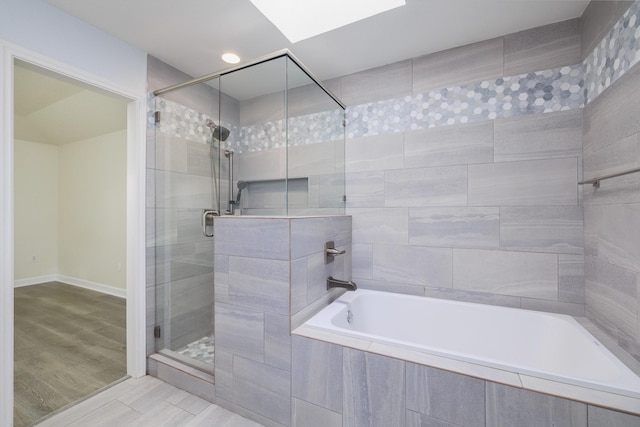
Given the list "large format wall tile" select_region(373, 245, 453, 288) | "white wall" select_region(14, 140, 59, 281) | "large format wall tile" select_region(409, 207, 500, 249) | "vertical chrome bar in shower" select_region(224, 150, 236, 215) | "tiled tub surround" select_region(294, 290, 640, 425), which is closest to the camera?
"tiled tub surround" select_region(294, 290, 640, 425)

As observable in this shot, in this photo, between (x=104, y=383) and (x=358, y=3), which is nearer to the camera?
(x=358, y=3)

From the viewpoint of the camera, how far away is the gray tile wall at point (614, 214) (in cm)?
126

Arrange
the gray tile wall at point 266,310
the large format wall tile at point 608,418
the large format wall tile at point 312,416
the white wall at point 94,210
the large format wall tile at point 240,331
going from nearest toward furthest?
the large format wall tile at point 608,418 < the large format wall tile at point 312,416 < the gray tile wall at point 266,310 < the large format wall tile at point 240,331 < the white wall at point 94,210

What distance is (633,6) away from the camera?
1.26 metres

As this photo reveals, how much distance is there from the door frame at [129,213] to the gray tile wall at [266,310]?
0.77 meters

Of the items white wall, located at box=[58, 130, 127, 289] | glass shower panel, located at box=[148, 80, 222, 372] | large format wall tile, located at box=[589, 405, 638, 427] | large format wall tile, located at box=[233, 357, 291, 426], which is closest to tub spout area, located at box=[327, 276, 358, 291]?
large format wall tile, located at box=[233, 357, 291, 426]

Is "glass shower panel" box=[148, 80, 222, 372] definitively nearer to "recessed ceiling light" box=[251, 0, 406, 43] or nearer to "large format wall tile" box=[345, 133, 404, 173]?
"recessed ceiling light" box=[251, 0, 406, 43]

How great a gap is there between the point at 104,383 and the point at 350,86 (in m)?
3.08

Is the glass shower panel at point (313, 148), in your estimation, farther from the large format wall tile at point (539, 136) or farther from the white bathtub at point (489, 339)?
the large format wall tile at point (539, 136)

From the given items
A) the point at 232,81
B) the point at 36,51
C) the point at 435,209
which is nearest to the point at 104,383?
the point at 36,51

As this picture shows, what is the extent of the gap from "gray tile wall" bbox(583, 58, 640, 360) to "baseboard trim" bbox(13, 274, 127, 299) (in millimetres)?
5175

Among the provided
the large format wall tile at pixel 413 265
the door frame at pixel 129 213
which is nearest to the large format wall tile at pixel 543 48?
the large format wall tile at pixel 413 265

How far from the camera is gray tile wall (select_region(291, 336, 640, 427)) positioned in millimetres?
1002

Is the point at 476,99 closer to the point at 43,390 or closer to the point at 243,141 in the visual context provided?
the point at 243,141
